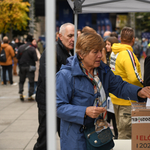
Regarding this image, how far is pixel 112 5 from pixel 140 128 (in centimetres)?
269

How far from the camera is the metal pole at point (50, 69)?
150 cm

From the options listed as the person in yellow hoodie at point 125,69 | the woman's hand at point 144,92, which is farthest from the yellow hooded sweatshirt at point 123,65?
the woman's hand at point 144,92

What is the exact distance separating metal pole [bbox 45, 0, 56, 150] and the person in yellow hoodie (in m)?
2.43

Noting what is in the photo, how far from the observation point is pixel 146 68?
2.52 metres

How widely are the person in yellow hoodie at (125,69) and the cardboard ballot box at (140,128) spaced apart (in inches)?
60.4

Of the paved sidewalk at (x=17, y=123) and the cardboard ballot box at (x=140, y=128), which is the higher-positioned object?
the cardboard ballot box at (x=140, y=128)

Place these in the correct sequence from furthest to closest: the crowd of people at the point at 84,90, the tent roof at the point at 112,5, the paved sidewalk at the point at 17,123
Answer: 1. the paved sidewalk at the point at 17,123
2. the tent roof at the point at 112,5
3. the crowd of people at the point at 84,90

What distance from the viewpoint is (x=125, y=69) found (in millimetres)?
3875

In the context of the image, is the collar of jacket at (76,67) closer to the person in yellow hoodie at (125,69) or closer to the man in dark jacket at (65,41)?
the man in dark jacket at (65,41)

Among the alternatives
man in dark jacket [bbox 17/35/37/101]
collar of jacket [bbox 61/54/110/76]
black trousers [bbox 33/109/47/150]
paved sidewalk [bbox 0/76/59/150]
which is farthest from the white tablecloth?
man in dark jacket [bbox 17/35/37/101]

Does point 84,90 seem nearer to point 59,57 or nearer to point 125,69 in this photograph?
point 59,57

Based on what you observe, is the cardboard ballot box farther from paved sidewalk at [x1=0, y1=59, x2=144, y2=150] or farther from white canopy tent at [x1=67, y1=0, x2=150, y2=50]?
paved sidewalk at [x1=0, y1=59, x2=144, y2=150]

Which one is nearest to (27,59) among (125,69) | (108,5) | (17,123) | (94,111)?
(17,123)

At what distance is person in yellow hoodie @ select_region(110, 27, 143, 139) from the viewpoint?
3.82 meters
